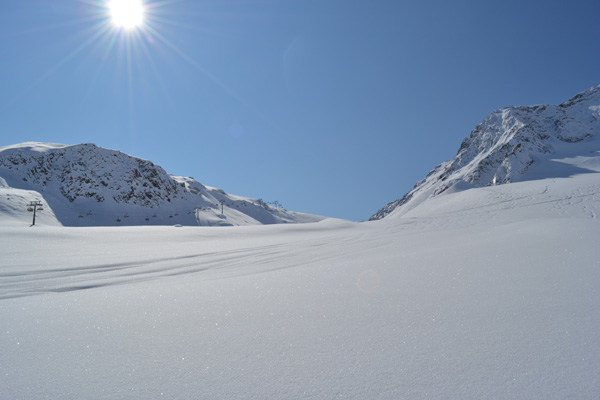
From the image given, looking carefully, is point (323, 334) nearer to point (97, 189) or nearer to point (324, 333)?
point (324, 333)

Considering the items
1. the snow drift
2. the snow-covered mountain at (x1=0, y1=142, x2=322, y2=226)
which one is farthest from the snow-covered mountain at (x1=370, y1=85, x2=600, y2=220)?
the snow-covered mountain at (x1=0, y1=142, x2=322, y2=226)

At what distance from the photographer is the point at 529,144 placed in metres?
59.0

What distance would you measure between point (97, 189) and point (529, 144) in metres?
93.1

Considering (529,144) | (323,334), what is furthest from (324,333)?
(529,144)

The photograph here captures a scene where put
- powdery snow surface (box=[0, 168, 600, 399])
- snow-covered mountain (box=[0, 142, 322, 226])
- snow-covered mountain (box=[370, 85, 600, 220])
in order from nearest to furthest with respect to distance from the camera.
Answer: powdery snow surface (box=[0, 168, 600, 399])
snow-covered mountain (box=[370, 85, 600, 220])
snow-covered mountain (box=[0, 142, 322, 226])

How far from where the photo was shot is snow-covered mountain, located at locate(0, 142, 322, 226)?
54875 millimetres

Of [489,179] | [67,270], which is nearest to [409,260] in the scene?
[67,270]

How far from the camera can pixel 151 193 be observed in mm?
73500

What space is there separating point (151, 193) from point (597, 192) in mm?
79484

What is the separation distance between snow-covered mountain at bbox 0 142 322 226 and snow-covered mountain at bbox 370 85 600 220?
177 ft

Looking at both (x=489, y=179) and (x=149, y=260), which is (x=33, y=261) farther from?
(x=489, y=179)

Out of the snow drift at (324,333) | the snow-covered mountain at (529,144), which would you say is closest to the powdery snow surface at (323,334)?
the snow drift at (324,333)

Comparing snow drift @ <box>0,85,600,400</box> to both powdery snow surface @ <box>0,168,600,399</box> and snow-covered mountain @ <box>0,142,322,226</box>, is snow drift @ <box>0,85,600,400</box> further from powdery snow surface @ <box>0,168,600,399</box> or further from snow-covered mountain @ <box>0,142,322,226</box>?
snow-covered mountain @ <box>0,142,322,226</box>

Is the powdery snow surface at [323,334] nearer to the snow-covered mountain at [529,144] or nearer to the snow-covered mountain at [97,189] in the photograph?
the snow-covered mountain at [529,144]
